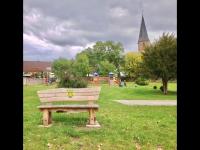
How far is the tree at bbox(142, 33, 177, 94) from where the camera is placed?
1800 cm

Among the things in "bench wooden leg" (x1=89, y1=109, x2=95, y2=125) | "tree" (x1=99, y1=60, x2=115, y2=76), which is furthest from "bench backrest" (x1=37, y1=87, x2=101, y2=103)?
"tree" (x1=99, y1=60, x2=115, y2=76)

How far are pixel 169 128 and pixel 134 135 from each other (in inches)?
38.6

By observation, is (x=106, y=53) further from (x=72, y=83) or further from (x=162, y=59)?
(x=72, y=83)

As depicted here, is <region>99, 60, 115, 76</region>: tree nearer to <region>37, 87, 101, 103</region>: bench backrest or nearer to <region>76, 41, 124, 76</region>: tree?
<region>76, 41, 124, 76</region>: tree

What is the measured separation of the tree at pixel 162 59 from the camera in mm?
18000

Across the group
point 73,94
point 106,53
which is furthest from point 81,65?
point 73,94

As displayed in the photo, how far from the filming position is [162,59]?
18.1m

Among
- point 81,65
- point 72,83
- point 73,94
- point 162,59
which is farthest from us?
point 81,65

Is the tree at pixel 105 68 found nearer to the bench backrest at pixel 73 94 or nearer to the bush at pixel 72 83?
the bush at pixel 72 83
